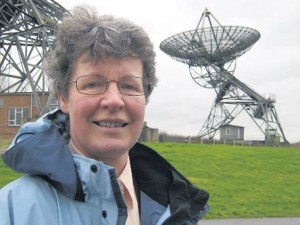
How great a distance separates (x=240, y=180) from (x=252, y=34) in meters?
29.0

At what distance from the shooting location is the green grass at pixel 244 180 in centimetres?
1082

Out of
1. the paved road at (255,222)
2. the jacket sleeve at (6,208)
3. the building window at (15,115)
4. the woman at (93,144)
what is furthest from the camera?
the building window at (15,115)

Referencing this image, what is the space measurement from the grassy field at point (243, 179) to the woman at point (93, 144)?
7974 mm

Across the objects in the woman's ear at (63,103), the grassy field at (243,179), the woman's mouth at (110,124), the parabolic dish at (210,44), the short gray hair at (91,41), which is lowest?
the grassy field at (243,179)

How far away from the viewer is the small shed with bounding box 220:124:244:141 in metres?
54.8

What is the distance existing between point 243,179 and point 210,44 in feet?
104

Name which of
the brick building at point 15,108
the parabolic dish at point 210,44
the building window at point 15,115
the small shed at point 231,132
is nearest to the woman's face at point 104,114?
the brick building at point 15,108

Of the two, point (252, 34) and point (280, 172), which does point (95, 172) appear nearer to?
point (280, 172)

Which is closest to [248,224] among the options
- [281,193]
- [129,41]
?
[281,193]

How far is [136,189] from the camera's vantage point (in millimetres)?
2521

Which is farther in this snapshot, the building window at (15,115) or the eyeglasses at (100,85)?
the building window at (15,115)

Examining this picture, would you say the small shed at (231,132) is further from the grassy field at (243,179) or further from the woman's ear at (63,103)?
the woman's ear at (63,103)

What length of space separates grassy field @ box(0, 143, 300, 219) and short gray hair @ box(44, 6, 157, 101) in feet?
Result: 27.1

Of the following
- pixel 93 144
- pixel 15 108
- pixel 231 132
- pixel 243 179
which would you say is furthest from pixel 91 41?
pixel 231 132
